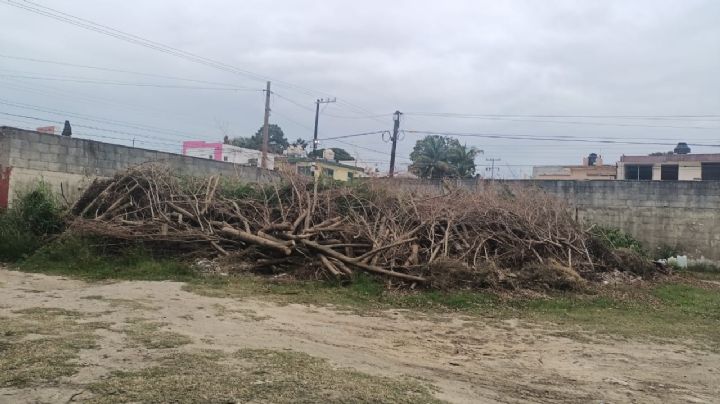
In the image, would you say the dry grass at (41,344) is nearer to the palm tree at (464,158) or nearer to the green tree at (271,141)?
the palm tree at (464,158)

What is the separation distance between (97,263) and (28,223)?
8.48 ft

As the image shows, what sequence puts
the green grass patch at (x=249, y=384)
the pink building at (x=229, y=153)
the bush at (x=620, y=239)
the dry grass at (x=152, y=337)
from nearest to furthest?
1. the green grass patch at (x=249, y=384)
2. the dry grass at (x=152, y=337)
3. the bush at (x=620, y=239)
4. the pink building at (x=229, y=153)

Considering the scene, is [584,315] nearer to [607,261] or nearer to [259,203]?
[607,261]

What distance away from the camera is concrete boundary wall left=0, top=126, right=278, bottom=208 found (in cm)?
1309

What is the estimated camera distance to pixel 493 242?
11.7 metres

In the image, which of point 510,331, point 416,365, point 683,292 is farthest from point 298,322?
point 683,292

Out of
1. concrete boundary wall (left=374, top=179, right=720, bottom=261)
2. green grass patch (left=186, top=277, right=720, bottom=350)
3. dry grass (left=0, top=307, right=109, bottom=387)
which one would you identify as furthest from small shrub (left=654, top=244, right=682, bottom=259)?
dry grass (left=0, top=307, right=109, bottom=387)

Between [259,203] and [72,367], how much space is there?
8880 millimetres

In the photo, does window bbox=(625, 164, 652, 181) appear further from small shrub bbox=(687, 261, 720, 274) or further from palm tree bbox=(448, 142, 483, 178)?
small shrub bbox=(687, 261, 720, 274)

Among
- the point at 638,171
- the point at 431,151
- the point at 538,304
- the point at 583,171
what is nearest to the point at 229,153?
the point at 431,151

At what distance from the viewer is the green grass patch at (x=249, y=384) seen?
3.75 metres

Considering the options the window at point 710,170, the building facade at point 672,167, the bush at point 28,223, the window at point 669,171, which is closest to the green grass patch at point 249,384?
the bush at point 28,223

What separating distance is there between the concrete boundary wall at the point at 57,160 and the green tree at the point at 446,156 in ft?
67.8

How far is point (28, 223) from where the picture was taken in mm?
11953
